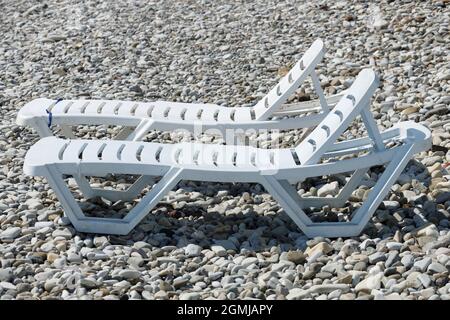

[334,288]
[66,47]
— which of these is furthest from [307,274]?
[66,47]

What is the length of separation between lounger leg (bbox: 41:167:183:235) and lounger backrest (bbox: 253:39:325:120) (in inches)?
43.2

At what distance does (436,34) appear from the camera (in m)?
7.36

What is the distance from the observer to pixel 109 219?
4457 mm


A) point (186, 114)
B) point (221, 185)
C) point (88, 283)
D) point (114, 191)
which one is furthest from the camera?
point (186, 114)

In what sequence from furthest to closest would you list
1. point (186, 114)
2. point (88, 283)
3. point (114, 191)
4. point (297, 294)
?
point (186, 114) → point (114, 191) → point (88, 283) → point (297, 294)

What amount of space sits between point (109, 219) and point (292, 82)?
56.3 inches

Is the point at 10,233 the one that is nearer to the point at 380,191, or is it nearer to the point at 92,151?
the point at 92,151

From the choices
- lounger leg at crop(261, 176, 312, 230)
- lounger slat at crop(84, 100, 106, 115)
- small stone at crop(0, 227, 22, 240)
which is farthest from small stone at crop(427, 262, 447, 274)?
lounger slat at crop(84, 100, 106, 115)

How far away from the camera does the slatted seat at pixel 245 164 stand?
4273mm

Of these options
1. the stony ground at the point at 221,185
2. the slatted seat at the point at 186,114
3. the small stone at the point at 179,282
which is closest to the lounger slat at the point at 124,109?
the slatted seat at the point at 186,114

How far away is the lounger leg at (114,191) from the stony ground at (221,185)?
0.18 meters

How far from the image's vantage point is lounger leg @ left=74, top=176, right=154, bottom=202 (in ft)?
15.7

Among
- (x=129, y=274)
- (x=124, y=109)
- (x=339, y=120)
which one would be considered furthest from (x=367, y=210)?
(x=124, y=109)

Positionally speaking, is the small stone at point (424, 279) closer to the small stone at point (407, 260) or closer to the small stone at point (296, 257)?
the small stone at point (407, 260)
